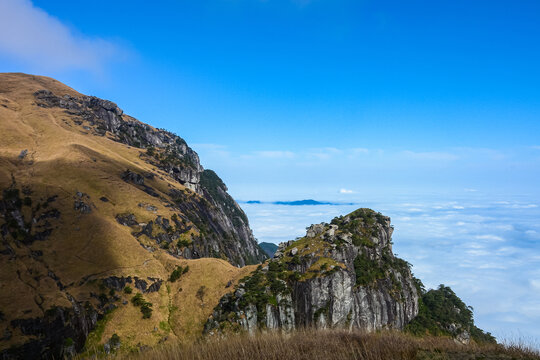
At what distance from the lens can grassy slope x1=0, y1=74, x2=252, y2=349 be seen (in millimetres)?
54469

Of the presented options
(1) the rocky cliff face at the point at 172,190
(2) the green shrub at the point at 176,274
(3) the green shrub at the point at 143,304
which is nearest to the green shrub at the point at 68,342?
(3) the green shrub at the point at 143,304

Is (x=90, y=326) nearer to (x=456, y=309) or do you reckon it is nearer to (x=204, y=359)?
(x=204, y=359)

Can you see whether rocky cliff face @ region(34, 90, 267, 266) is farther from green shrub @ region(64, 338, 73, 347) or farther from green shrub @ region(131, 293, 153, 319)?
green shrub @ region(64, 338, 73, 347)

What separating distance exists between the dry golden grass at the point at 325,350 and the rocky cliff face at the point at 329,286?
44.2 metres

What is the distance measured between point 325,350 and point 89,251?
7482 centimetres

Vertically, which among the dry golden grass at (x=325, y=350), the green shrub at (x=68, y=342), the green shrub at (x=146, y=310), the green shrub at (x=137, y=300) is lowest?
the green shrub at (x=68, y=342)

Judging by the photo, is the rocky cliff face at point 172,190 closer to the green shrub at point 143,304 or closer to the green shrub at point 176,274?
the green shrub at point 176,274

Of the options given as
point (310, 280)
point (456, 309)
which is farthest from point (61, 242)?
point (456, 309)

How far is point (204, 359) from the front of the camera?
8.62 metres

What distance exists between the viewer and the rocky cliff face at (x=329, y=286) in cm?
5809

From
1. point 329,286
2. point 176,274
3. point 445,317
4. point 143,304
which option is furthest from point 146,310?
point 445,317

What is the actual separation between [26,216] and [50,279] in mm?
24973

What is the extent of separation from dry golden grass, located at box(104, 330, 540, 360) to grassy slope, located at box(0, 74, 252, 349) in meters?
28.5

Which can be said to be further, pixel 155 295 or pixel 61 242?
pixel 61 242
